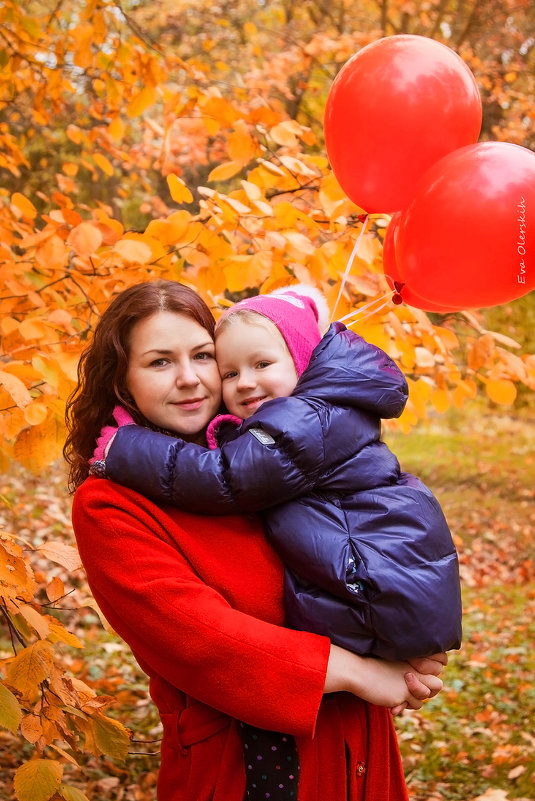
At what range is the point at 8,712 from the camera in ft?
5.48

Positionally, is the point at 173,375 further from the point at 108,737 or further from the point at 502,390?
the point at 502,390

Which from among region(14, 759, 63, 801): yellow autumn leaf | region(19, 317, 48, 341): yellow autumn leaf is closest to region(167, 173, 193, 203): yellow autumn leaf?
region(19, 317, 48, 341): yellow autumn leaf

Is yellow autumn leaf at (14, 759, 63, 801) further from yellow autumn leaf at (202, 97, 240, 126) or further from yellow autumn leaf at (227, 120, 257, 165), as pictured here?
yellow autumn leaf at (202, 97, 240, 126)

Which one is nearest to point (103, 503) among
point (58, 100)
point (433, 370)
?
point (433, 370)

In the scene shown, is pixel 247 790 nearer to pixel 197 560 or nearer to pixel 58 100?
pixel 197 560

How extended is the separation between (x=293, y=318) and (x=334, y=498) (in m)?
0.47

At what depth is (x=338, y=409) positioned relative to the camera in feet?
5.48

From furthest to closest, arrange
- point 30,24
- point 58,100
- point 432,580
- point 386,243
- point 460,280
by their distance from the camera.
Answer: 1. point 58,100
2. point 30,24
3. point 386,243
4. point 460,280
5. point 432,580

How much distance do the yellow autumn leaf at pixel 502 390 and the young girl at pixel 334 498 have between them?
1399mm

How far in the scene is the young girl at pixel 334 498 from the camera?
1546 mm

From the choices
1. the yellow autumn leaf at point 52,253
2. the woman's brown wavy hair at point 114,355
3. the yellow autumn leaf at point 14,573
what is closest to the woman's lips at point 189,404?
the woman's brown wavy hair at point 114,355

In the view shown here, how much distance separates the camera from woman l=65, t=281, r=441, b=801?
151 cm

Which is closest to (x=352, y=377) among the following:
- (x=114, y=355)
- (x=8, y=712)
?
(x=114, y=355)

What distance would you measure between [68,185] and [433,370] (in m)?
2.25
